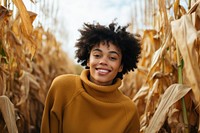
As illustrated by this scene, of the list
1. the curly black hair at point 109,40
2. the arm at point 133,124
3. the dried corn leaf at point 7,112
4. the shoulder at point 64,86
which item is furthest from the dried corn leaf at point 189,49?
the dried corn leaf at point 7,112

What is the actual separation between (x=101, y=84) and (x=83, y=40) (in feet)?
0.94

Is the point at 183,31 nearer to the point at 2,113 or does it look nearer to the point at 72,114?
the point at 72,114

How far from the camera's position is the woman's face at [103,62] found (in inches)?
70.8

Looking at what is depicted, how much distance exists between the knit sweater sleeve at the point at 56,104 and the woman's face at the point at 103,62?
0.15 metres

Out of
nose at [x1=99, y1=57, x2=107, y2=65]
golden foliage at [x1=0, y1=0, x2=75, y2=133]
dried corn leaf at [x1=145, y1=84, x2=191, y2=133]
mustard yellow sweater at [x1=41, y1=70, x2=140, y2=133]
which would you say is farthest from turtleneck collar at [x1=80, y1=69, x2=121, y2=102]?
golden foliage at [x1=0, y1=0, x2=75, y2=133]

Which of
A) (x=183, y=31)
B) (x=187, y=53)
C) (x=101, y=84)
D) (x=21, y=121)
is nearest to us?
(x=187, y=53)

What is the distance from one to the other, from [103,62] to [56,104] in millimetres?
342

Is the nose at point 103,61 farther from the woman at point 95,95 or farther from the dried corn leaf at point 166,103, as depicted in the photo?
the dried corn leaf at point 166,103

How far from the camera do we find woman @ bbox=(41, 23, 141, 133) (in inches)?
69.3

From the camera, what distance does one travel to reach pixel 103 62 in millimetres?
1777

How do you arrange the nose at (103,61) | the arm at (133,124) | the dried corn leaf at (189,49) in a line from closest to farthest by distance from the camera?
the dried corn leaf at (189,49) < the nose at (103,61) < the arm at (133,124)

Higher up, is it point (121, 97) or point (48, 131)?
point (121, 97)

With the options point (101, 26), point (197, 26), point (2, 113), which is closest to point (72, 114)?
point (2, 113)

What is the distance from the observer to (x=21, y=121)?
259 centimetres
